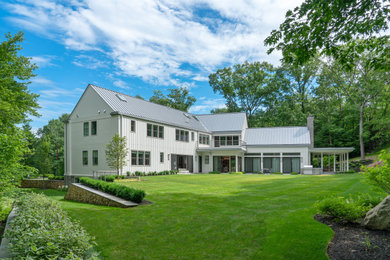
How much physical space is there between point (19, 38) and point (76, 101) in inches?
285

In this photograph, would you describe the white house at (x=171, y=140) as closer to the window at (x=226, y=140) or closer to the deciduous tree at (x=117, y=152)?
the window at (x=226, y=140)

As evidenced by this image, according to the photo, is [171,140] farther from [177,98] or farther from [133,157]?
[177,98]

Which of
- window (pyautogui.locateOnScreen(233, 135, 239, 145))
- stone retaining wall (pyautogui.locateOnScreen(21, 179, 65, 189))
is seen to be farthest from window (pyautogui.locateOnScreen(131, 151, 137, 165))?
window (pyautogui.locateOnScreen(233, 135, 239, 145))

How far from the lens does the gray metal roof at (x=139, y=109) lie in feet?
77.3

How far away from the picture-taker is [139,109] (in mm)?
25344

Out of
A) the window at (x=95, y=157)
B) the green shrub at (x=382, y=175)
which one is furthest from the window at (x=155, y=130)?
the green shrub at (x=382, y=175)

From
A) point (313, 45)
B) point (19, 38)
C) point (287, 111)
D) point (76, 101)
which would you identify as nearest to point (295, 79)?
point (287, 111)

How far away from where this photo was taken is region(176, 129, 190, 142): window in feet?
95.0

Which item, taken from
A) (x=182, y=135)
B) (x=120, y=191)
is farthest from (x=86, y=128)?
(x=120, y=191)

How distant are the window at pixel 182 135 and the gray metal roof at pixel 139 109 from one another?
67 centimetres

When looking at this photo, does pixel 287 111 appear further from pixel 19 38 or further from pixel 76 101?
pixel 19 38

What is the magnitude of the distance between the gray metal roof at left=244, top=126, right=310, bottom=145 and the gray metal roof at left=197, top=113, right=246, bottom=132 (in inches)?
76.6

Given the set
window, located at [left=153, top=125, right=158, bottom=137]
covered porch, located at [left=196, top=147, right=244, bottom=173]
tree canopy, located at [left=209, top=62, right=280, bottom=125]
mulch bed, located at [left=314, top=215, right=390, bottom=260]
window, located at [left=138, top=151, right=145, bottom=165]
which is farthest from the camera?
tree canopy, located at [left=209, top=62, right=280, bottom=125]

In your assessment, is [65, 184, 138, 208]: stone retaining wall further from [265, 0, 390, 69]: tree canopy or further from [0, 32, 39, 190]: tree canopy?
[265, 0, 390, 69]: tree canopy
